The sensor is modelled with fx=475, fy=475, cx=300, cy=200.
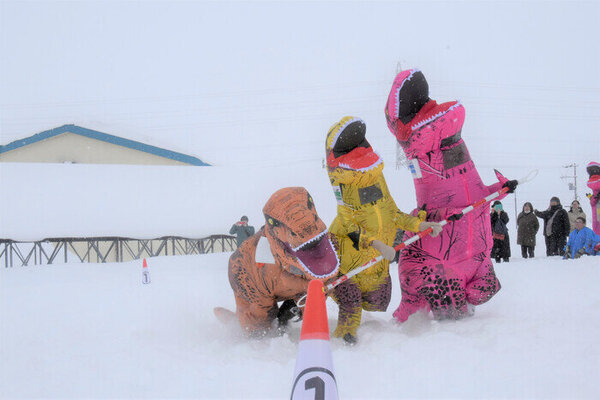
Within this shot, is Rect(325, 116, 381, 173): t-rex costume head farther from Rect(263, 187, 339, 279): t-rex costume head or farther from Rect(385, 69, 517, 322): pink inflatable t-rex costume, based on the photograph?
Rect(263, 187, 339, 279): t-rex costume head

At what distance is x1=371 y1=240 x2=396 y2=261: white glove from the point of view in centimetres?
270

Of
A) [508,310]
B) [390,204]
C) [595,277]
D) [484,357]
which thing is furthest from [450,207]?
[595,277]

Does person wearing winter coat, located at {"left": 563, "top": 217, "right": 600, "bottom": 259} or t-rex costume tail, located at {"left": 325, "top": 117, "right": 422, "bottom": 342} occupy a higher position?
t-rex costume tail, located at {"left": 325, "top": 117, "right": 422, "bottom": 342}

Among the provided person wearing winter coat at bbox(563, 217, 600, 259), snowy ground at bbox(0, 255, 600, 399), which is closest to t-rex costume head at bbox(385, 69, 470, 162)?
snowy ground at bbox(0, 255, 600, 399)

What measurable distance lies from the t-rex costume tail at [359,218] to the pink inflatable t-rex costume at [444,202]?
0.65 feet

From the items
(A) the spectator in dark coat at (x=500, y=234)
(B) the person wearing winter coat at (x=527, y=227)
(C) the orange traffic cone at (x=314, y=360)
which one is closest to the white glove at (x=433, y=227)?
(C) the orange traffic cone at (x=314, y=360)

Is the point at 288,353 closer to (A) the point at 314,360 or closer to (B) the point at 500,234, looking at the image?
(A) the point at 314,360

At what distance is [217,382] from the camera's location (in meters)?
2.03

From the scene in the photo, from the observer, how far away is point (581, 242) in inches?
281

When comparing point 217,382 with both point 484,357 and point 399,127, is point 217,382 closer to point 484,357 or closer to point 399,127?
point 484,357

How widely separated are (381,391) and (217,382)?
698mm

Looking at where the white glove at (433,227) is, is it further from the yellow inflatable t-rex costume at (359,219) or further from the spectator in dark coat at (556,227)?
the spectator in dark coat at (556,227)

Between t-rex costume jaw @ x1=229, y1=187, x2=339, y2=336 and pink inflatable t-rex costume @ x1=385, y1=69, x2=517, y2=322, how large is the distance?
69cm

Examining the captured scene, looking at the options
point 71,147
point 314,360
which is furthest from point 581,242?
point 71,147
